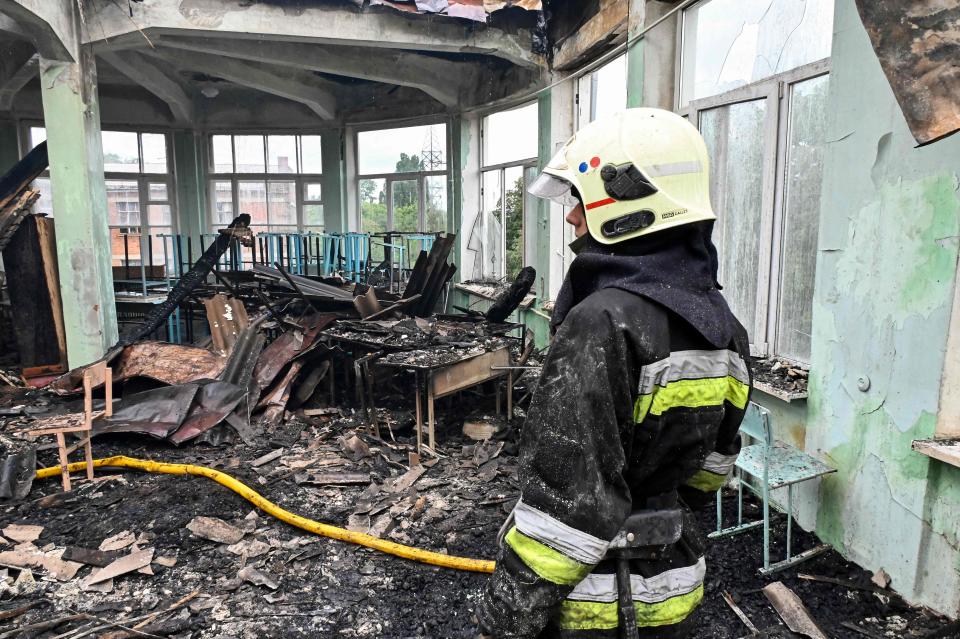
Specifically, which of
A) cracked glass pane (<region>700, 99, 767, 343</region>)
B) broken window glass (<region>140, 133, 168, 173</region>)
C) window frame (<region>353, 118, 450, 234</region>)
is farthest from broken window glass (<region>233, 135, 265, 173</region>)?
cracked glass pane (<region>700, 99, 767, 343</region>)

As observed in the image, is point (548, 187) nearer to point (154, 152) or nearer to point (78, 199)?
point (78, 199)

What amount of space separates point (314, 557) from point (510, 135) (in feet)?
22.3

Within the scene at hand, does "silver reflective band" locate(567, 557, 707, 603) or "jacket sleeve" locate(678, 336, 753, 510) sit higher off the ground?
"jacket sleeve" locate(678, 336, 753, 510)

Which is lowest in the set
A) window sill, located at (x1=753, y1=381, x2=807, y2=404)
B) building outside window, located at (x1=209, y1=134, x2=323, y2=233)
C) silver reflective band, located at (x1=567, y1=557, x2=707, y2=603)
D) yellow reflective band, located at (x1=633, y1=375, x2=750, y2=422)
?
window sill, located at (x1=753, y1=381, x2=807, y2=404)

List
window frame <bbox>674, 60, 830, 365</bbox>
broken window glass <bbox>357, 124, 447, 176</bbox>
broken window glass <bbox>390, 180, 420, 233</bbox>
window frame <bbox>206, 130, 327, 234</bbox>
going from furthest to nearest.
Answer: window frame <bbox>206, 130, 327, 234</bbox>, broken window glass <bbox>390, 180, 420, 233</bbox>, broken window glass <bbox>357, 124, 447, 176</bbox>, window frame <bbox>674, 60, 830, 365</bbox>

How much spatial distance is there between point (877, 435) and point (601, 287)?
2.51 meters

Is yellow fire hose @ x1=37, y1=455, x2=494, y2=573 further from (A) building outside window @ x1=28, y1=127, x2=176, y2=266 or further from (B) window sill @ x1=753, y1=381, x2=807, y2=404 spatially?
(A) building outside window @ x1=28, y1=127, x2=176, y2=266

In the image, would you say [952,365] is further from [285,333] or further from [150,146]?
[150,146]

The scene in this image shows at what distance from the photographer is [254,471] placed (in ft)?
16.4

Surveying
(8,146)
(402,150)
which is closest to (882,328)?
(402,150)

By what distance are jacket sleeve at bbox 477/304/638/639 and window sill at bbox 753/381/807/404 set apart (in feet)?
9.05

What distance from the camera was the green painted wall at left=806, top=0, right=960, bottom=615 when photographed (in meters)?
2.76

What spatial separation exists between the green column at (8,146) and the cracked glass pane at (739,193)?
11168 millimetres

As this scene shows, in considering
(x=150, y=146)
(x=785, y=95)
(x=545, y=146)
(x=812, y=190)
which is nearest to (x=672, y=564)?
(x=812, y=190)
